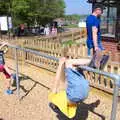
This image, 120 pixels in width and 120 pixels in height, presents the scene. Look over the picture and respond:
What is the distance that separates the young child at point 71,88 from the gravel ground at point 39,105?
149 cm

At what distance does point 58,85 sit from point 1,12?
26.7 m

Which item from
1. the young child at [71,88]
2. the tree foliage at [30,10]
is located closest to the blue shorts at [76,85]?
the young child at [71,88]

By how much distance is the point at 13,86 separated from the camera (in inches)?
294

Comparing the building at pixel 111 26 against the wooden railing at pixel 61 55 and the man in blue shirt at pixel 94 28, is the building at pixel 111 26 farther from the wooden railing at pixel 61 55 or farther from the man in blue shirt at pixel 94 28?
the man in blue shirt at pixel 94 28

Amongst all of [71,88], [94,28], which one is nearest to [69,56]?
[94,28]

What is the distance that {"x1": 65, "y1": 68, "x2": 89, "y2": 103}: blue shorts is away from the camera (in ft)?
11.8

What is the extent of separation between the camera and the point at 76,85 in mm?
3584

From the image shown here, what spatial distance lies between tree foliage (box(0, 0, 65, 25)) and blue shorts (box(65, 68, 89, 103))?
26.1 m

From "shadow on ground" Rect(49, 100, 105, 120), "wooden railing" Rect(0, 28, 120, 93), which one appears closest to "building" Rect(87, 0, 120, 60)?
"wooden railing" Rect(0, 28, 120, 93)

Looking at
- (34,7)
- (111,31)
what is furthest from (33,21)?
(111,31)

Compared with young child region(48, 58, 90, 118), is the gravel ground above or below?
below

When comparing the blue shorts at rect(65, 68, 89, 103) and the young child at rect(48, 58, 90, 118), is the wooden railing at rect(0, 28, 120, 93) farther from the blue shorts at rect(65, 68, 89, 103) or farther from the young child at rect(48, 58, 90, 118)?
the blue shorts at rect(65, 68, 89, 103)

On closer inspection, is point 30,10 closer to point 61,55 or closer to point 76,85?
point 61,55

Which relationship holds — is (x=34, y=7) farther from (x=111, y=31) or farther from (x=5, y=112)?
(x=5, y=112)
